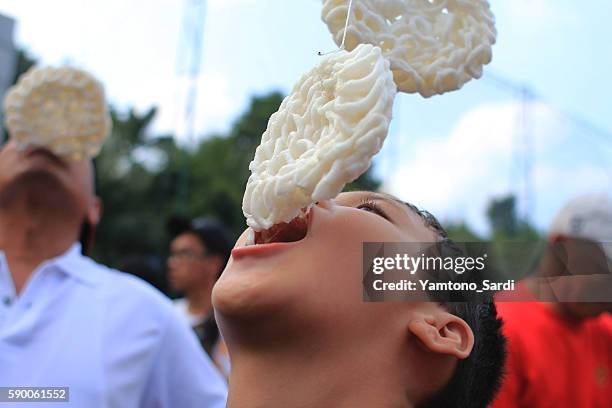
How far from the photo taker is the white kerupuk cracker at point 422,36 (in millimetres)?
1290

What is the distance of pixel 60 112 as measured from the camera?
2.24 m

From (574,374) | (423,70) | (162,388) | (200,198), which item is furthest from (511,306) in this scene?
(200,198)

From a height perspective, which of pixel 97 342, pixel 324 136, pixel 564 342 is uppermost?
pixel 324 136

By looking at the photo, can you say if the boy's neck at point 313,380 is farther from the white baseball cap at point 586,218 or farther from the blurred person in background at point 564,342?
the white baseball cap at point 586,218

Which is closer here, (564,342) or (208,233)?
(564,342)

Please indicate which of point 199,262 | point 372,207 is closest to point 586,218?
point 372,207

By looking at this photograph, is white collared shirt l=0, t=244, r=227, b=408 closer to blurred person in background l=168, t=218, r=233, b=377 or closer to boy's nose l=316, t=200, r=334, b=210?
boy's nose l=316, t=200, r=334, b=210

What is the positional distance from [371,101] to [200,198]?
24541mm

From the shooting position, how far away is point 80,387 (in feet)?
6.15

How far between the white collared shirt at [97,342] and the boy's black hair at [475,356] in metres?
0.96

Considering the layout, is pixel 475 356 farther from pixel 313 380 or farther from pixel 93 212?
pixel 93 212

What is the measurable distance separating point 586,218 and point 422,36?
1263 mm

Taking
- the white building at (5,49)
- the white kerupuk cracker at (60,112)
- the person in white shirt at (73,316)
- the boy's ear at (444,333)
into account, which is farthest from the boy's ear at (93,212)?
the boy's ear at (444,333)

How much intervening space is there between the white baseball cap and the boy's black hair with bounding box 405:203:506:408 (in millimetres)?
758
